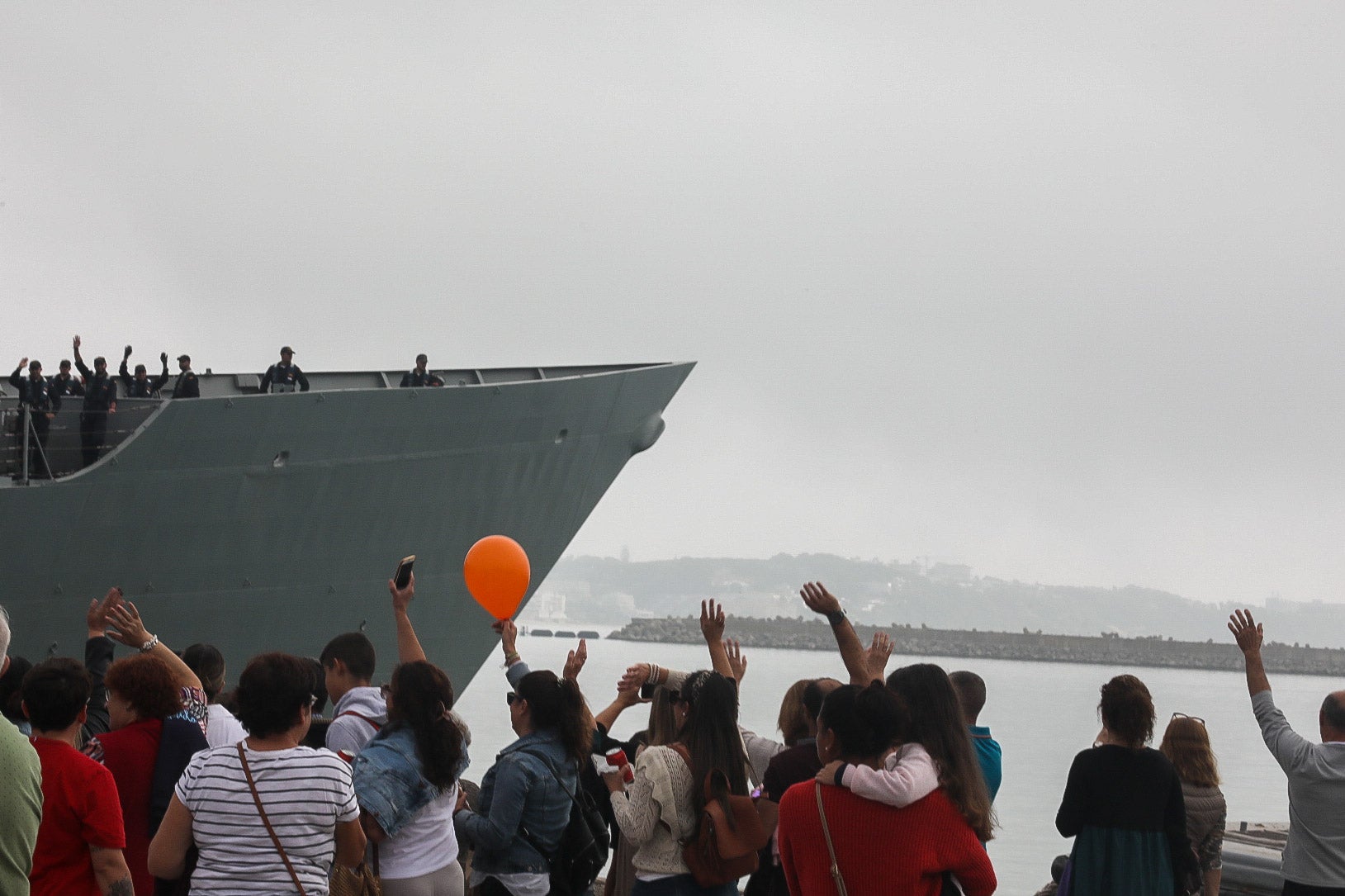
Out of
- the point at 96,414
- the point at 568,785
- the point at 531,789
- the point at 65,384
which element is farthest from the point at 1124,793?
the point at 65,384

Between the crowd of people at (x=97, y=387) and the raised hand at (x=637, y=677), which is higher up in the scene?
the crowd of people at (x=97, y=387)

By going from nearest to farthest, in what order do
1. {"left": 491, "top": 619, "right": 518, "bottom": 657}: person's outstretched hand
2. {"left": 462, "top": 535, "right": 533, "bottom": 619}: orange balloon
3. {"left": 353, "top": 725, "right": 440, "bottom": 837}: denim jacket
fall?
{"left": 353, "top": 725, "right": 440, "bottom": 837}: denim jacket < {"left": 491, "top": 619, "right": 518, "bottom": 657}: person's outstretched hand < {"left": 462, "top": 535, "right": 533, "bottom": 619}: orange balloon

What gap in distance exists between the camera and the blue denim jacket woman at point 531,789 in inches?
161

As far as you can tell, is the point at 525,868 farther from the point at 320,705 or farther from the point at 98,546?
the point at 98,546

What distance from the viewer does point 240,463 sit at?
40.1ft

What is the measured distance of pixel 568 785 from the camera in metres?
4.17

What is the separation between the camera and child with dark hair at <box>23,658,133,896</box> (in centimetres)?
336

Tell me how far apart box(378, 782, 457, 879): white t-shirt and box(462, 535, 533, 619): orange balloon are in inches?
95.2

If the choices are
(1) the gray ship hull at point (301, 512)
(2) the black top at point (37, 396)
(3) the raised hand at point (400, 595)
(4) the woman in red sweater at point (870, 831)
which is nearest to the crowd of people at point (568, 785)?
(4) the woman in red sweater at point (870, 831)

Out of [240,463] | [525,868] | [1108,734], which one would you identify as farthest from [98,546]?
[1108,734]

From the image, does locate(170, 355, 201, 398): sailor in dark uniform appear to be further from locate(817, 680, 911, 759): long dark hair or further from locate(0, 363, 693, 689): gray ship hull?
locate(817, 680, 911, 759): long dark hair

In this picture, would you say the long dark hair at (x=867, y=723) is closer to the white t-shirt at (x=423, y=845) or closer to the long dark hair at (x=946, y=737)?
the long dark hair at (x=946, y=737)

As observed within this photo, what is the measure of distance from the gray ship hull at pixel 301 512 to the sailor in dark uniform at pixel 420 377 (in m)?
1.25

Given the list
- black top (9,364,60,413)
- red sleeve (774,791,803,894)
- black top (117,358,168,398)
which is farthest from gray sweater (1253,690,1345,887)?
black top (117,358,168,398)
